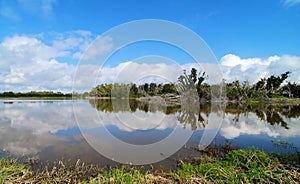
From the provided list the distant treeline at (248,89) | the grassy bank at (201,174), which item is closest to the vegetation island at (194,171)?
the grassy bank at (201,174)

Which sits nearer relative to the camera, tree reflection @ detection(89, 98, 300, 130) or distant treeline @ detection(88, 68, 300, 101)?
tree reflection @ detection(89, 98, 300, 130)

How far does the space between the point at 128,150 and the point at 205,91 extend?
972 inches

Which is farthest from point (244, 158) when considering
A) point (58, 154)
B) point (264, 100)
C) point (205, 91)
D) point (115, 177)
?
point (264, 100)

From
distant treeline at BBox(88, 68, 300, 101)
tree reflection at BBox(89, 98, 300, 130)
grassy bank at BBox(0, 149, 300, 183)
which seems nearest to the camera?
grassy bank at BBox(0, 149, 300, 183)

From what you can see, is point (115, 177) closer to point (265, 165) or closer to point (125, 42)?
point (265, 165)

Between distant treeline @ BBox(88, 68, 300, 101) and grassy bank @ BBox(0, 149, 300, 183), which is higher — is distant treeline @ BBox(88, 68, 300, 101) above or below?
above

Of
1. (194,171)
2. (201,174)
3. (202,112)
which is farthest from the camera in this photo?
(202,112)

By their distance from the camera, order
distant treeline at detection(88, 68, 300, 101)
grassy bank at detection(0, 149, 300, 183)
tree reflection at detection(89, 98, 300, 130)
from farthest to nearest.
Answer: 1. distant treeline at detection(88, 68, 300, 101)
2. tree reflection at detection(89, 98, 300, 130)
3. grassy bank at detection(0, 149, 300, 183)

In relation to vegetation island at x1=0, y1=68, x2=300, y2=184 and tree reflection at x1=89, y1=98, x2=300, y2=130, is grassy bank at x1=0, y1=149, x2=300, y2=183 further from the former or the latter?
tree reflection at x1=89, y1=98, x2=300, y2=130

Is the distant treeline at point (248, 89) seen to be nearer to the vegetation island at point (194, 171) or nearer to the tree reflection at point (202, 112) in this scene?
the tree reflection at point (202, 112)

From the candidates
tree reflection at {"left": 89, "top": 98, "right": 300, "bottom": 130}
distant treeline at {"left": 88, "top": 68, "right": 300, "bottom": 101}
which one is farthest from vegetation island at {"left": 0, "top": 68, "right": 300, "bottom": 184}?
distant treeline at {"left": 88, "top": 68, "right": 300, "bottom": 101}

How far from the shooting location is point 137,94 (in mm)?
35812

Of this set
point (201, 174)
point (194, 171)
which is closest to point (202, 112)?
point (194, 171)

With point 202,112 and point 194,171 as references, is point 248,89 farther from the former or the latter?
point 194,171
